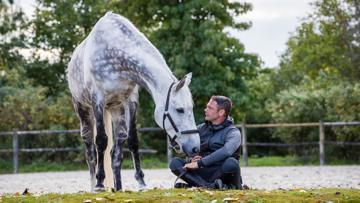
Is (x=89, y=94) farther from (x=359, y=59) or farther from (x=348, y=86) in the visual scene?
(x=359, y=59)

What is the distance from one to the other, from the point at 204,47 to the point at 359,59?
15.6 ft

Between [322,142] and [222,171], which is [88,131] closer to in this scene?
[222,171]

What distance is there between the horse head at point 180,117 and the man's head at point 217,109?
180 millimetres

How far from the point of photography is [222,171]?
6785mm

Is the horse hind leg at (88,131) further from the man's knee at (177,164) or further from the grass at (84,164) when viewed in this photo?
the grass at (84,164)

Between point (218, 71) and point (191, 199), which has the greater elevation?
point (218, 71)

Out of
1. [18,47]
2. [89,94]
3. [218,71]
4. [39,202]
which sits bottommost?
[39,202]

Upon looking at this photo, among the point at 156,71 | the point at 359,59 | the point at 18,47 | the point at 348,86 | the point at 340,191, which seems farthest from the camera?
the point at 18,47

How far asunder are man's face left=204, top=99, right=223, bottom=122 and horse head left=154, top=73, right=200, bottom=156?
169 millimetres

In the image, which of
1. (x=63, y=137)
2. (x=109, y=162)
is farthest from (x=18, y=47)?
(x=109, y=162)

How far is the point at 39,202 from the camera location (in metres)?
5.80

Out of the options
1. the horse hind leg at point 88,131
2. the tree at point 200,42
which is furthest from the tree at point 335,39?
the horse hind leg at point 88,131

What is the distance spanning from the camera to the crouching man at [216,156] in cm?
675

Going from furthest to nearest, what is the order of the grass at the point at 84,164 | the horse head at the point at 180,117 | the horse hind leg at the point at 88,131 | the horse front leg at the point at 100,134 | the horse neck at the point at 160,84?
1. the grass at the point at 84,164
2. the horse hind leg at the point at 88,131
3. the horse front leg at the point at 100,134
4. the horse neck at the point at 160,84
5. the horse head at the point at 180,117
